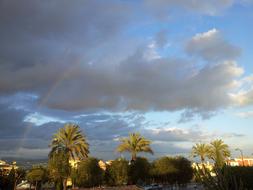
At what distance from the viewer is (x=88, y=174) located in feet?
189

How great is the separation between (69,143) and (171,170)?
19.8 m

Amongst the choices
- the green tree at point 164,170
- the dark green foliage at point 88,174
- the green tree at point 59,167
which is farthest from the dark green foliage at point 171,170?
the green tree at point 59,167

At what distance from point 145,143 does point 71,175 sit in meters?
13.1

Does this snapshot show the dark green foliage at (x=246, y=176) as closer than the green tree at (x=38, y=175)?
Yes

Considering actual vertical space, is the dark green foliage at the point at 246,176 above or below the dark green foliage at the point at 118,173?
below

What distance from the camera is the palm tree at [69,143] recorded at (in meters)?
57.1

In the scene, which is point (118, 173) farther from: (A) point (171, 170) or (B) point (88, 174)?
(A) point (171, 170)

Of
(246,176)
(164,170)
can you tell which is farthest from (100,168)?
(246,176)

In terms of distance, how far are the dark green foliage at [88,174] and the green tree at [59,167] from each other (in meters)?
2.32

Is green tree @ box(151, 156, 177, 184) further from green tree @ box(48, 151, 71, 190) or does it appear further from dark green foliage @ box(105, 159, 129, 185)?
green tree @ box(48, 151, 71, 190)

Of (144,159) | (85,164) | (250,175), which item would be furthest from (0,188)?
(250,175)

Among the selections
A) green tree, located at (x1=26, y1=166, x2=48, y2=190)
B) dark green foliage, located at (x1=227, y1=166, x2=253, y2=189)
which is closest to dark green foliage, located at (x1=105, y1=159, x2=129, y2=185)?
green tree, located at (x1=26, y1=166, x2=48, y2=190)

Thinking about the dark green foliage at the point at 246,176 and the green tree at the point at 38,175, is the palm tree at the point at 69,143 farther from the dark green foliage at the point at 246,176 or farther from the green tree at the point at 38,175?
the dark green foliage at the point at 246,176

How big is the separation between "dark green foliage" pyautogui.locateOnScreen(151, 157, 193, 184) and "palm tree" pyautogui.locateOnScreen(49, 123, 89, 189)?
48.4 feet
